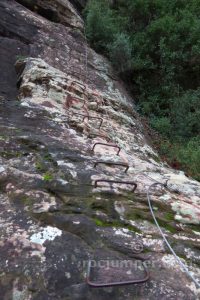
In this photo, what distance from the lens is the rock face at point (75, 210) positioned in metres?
2.27

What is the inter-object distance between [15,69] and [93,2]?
5.43m

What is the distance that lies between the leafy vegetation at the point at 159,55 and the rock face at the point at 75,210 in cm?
347

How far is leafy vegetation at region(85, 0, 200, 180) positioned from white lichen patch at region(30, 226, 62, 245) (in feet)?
20.3

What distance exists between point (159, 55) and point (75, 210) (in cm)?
817

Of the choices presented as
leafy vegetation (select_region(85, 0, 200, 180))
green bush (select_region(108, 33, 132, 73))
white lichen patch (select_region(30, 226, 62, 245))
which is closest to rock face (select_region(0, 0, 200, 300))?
white lichen patch (select_region(30, 226, 62, 245))

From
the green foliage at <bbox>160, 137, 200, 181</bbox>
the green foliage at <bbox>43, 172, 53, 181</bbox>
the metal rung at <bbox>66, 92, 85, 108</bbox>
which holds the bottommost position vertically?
the green foliage at <bbox>160, 137, 200, 181</bbox>

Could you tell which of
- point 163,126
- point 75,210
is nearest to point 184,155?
point 163,126

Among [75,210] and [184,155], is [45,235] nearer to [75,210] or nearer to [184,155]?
[75,210]

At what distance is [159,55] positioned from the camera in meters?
10.2

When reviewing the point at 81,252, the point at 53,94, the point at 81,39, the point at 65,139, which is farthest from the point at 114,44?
the point at 81,252

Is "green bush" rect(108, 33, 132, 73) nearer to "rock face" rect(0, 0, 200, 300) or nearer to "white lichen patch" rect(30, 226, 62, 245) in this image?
"rock face" rect(0, 0, 200, 300)

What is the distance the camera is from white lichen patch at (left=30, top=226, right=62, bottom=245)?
2.53m

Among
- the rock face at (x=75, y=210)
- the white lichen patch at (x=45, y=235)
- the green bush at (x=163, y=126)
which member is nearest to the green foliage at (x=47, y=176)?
the rock face at (x=75, y=210)

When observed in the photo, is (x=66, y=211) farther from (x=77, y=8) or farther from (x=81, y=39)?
(x=77, y=8)
